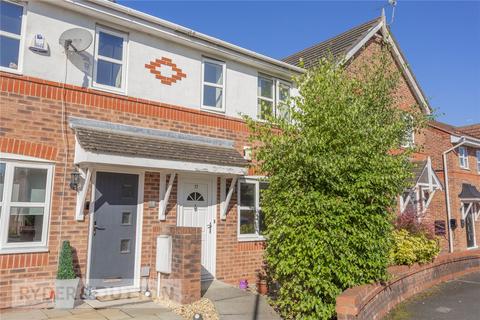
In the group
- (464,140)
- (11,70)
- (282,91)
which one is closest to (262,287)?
(282,91)

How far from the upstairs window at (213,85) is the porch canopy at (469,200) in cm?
1334

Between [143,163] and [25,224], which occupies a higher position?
[143,163]

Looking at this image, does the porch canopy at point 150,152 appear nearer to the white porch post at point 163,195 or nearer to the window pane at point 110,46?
the white porch post at point 163,195

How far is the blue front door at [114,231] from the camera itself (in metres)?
7.11

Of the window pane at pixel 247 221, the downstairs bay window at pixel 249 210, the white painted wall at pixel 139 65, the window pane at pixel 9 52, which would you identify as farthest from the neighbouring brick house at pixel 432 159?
the window pane at pixel 9 52

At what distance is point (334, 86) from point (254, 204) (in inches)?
157

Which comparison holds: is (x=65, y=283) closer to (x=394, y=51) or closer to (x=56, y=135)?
(x=56, y=135)

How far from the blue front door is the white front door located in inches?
47.5

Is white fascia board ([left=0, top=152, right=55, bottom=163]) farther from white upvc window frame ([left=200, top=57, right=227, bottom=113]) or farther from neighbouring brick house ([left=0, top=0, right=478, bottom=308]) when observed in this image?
white upvc window frame ([left=200, top=57, right=227, bottom=113])

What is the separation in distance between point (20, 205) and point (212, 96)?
16.2 feet

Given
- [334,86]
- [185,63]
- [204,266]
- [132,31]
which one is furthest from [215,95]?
[204,266]

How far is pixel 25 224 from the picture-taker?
21.1 ft

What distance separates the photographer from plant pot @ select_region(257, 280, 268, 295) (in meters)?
8.95

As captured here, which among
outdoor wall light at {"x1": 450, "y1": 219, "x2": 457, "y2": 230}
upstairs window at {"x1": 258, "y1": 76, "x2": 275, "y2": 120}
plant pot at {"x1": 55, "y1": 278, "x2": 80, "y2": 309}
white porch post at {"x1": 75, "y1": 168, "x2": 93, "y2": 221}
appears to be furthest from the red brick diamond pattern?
outdoor wall light at {"x1": 450, "y1": 219, "x2": 457, "y2": 230}
